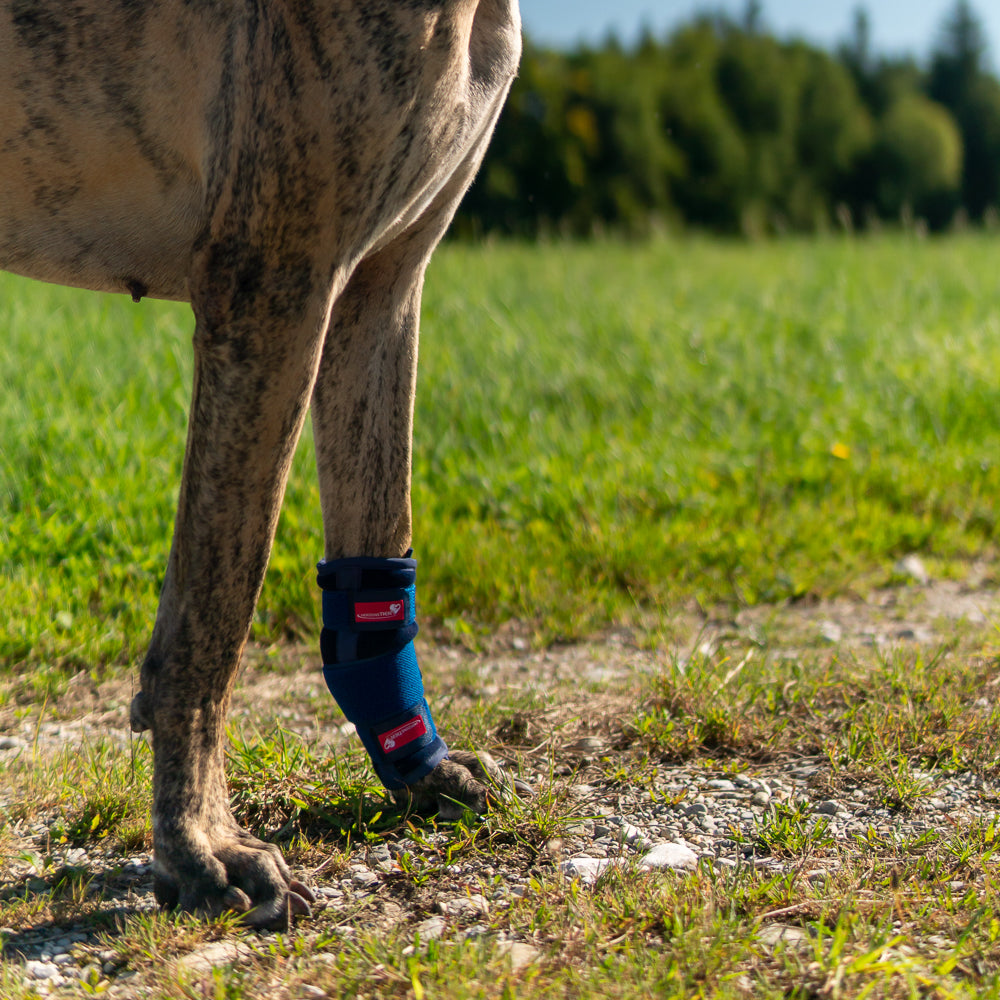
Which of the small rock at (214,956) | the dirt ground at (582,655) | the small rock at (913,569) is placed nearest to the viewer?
the small rock at (214,956)

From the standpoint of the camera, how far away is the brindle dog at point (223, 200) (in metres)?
1.99

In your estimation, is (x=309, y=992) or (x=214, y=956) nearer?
(x=309, y=992)

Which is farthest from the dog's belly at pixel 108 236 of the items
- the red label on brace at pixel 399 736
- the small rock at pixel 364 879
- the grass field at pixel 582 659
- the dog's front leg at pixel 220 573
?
the small rock at pixel 364 879

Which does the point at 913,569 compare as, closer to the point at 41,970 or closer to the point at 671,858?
the point at 671,858

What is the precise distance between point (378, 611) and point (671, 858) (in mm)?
856

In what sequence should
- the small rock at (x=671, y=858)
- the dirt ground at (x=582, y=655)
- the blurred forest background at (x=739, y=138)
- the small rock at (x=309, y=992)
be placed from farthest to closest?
the blurred forest background at (x=739, y=138)
the dirt ground at (x=582, y=655)
the small rock at (x=671, y=858)
the small rock at (x=309, y=992)

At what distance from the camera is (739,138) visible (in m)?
42.7

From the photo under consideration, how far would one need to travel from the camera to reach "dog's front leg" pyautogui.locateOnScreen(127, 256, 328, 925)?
208cm

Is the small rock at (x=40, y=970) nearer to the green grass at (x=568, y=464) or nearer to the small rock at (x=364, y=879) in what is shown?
the small rock at (x=364, y=879)

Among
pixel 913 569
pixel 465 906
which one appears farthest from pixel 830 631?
pixel 465 906

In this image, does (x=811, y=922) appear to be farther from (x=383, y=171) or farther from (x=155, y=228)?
(x=155, y=228)

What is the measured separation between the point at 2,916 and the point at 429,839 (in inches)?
35.2

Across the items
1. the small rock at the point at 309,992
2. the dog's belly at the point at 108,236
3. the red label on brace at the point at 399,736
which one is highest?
the dog's belly at the point at 108,236

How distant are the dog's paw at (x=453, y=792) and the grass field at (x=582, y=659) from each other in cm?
6
